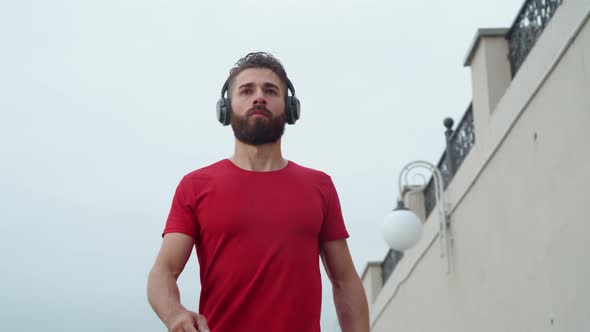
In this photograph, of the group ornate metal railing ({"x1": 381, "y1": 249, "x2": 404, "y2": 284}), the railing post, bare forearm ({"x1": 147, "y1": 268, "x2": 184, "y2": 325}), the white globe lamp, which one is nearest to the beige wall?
the railing post

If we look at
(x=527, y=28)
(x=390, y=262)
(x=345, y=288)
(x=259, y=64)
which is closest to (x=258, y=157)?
(x=259, y=64)

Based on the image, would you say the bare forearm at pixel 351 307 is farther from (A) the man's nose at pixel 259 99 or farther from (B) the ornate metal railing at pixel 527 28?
(B) the ornate metal railing at pixel 527 28

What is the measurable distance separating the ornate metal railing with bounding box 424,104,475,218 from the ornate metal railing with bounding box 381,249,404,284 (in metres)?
2.88

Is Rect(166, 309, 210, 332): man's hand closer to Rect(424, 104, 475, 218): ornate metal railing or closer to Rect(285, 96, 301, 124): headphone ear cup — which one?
Rect(285, 96, 301, 124): headphone ear cup

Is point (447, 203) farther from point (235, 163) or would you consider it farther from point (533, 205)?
point (235, 163)

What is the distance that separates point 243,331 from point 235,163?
0.69m

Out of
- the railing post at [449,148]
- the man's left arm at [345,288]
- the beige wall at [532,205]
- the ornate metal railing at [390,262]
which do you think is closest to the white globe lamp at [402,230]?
the beige wall at [532,205]

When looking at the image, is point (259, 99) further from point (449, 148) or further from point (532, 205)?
point (449, 148)

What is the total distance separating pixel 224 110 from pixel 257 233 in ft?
1.99

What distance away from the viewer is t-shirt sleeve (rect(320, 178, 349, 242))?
3895mm

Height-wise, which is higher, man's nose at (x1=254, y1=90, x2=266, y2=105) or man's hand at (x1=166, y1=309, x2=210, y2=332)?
man's nose at (x1=254, y1=90, x2=266, y2=105)

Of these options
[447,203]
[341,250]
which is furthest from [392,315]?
[341,250]

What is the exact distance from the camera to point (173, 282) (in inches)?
141

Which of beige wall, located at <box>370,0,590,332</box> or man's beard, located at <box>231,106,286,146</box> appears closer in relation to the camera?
man's beard, located at <box>231,106,286,146</box>
